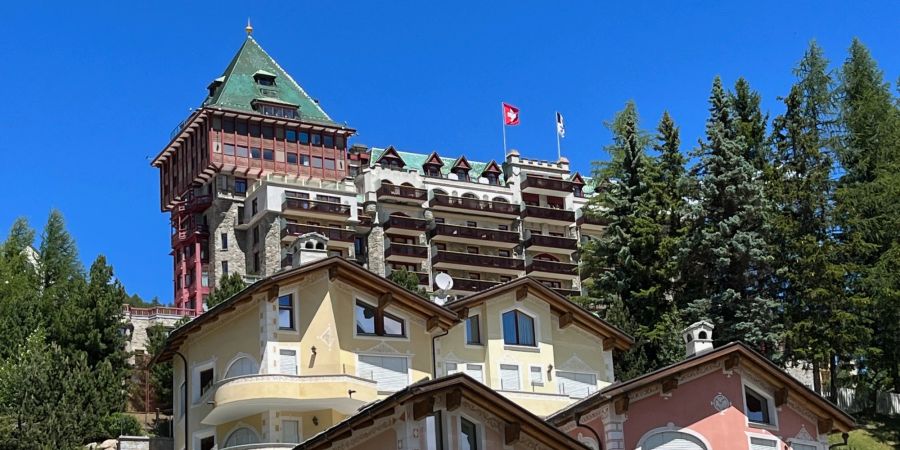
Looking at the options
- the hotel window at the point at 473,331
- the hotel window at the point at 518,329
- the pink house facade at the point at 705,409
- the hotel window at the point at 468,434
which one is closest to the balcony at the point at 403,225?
the hotel window at the point at 518,329

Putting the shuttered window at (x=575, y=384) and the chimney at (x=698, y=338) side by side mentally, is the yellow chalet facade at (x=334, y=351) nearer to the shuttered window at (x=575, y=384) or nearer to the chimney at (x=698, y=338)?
the shuttered window at (x=575, y=384)

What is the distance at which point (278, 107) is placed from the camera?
103562mm

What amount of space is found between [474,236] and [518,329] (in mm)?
58330

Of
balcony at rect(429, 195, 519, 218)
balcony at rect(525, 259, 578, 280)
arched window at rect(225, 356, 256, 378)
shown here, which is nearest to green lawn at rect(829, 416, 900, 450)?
arched window at rect(225, 356, 256, 378)

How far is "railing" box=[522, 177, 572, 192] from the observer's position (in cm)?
11225

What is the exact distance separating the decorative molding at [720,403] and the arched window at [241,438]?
15.2 m

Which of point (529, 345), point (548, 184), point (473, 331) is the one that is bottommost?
point (529, 345)

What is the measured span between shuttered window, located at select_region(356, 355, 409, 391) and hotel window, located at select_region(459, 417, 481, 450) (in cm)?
1177

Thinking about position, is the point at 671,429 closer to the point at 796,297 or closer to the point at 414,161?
the point at 796,297

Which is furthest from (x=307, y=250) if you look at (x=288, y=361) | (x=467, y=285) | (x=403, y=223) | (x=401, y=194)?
(x=401, y=194)

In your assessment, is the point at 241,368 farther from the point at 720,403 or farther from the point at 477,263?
the point at 477,263

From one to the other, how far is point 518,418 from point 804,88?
140ft

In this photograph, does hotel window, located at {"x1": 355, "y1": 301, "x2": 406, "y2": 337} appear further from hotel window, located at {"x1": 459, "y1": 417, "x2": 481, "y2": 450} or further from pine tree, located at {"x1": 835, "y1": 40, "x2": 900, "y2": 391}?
pine tree, located at {"x1": 835, "y1": 40, "x2": 900, "y2": 391}

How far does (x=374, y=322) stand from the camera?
4459 cm
